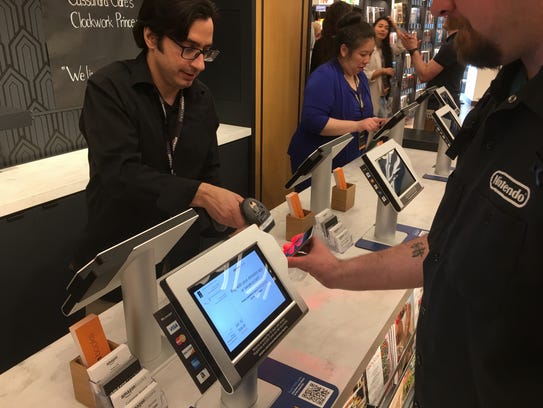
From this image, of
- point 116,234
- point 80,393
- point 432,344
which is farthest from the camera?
point 116,234

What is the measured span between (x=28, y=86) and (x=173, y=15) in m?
1.48

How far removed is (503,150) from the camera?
0.90 m

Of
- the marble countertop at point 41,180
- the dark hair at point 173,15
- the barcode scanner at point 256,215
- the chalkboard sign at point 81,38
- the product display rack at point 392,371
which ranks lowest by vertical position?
the product display rack at point 392,371

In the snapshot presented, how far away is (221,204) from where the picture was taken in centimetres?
152

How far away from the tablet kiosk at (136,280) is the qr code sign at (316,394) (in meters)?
0.37

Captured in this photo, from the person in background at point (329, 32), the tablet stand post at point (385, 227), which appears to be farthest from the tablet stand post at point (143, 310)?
the person in background at point (329, 32)

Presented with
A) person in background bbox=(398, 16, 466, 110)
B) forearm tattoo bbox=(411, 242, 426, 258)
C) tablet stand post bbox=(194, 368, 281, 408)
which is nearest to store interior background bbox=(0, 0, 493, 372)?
person in background bbox=(398, 16, 466, 110)

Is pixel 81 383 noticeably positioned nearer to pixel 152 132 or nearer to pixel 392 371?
pixel 152 132

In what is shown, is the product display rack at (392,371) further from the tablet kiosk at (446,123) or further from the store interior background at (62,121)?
the store interior background at (62,121)

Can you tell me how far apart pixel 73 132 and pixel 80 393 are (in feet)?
7.36

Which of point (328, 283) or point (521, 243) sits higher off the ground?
point (521, 243)

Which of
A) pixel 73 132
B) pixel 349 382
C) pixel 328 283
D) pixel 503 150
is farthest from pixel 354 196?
pixel 73 132

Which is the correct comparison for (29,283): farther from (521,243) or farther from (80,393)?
(521,243)

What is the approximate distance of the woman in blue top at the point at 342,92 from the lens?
2828 mm
